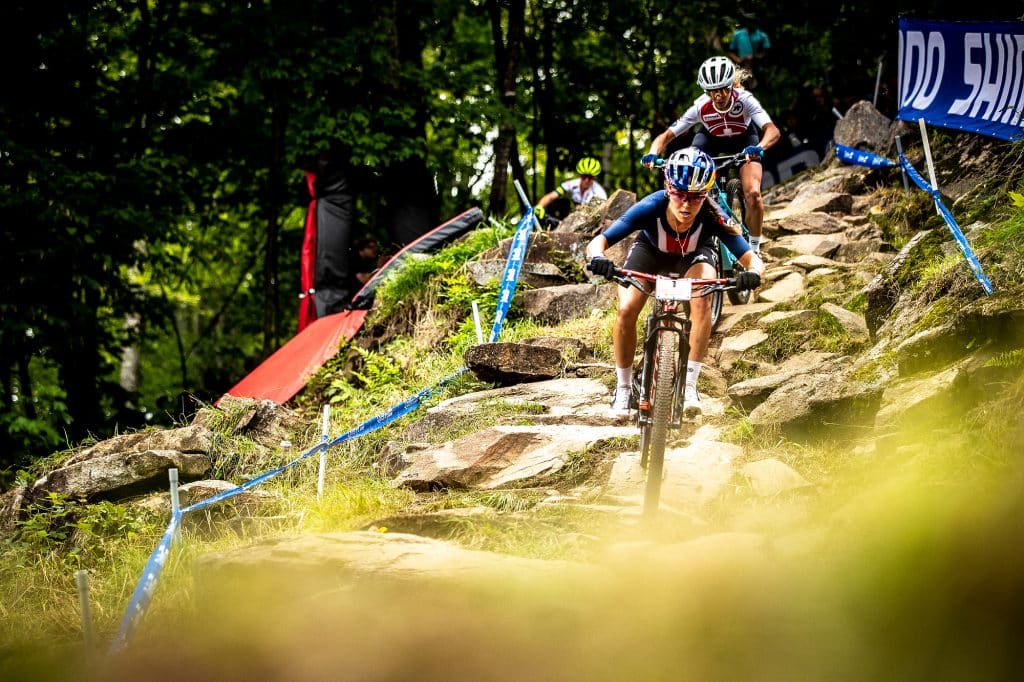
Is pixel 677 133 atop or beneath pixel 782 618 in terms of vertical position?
atop

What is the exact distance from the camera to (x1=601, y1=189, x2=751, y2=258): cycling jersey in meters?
6.85

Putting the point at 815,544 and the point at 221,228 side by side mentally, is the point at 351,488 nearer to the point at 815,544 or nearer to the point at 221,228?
the point at 815,544

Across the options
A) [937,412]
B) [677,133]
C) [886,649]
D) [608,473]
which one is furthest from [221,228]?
[886,649]

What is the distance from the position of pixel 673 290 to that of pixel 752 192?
13.4ft

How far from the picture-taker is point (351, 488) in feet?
25.1

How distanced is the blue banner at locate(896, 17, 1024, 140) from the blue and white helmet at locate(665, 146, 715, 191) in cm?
337

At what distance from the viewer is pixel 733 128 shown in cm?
989

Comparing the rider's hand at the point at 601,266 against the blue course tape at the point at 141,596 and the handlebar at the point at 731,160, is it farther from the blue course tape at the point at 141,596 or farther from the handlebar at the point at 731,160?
the handlebar at the point at 731,160

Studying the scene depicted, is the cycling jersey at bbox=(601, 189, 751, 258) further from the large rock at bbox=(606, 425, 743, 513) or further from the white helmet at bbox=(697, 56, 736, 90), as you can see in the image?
the white helmet at bbox=(697, 56, 736, 90)

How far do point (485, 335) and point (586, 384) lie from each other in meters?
2.47

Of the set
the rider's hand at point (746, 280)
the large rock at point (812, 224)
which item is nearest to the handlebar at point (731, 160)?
the rider's hand at point (746, 280)

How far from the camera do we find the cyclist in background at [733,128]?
375 inches

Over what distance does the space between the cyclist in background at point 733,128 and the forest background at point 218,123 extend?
554 cm

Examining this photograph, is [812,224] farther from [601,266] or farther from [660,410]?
[660,410]
